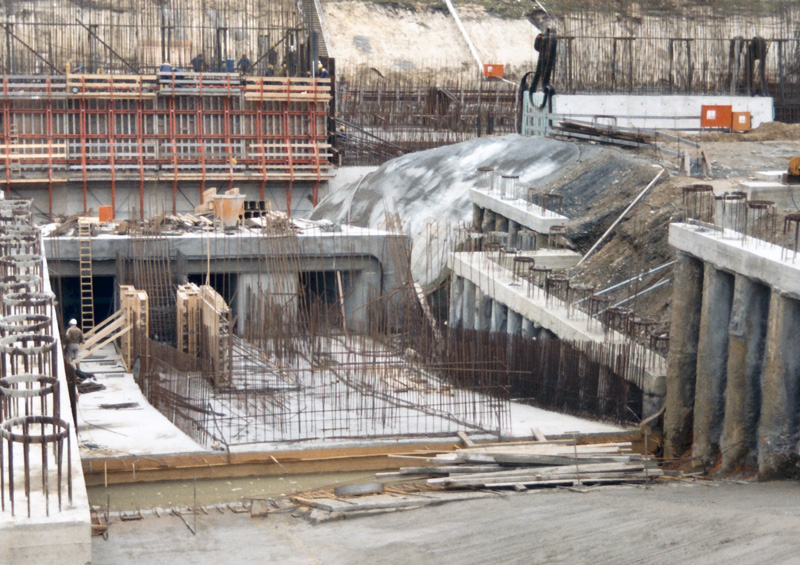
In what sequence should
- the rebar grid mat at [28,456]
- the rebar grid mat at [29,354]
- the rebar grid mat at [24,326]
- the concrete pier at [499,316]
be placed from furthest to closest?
the concrete pier at [499,316] → the rebar grid mat at [24,326] → the rebar grid mat at [29,354] → the rebar grid mat at [28,456]

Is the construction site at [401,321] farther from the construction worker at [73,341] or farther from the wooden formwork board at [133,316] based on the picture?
the construction worker at [73,341]

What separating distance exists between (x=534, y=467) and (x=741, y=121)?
19.0m

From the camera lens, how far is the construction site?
13.6 meters

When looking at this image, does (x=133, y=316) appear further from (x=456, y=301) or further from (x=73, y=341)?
(x=456, y=301)

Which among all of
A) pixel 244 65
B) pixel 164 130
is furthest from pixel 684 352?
pixel 244 65

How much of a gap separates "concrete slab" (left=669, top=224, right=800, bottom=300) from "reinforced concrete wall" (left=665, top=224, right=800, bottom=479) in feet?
0.04

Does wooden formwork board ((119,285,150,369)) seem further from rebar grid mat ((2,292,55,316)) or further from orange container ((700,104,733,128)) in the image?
orange container ((700,104,733,128))

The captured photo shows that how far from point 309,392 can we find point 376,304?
11.3 feet

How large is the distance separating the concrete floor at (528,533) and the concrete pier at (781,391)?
15.2 inches

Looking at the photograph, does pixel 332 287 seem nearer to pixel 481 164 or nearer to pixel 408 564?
pixel 481 164

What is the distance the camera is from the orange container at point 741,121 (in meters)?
32.4

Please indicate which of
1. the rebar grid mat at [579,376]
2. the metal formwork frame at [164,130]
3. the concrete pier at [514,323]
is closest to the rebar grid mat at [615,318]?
the rebar grid mat at [579,376]

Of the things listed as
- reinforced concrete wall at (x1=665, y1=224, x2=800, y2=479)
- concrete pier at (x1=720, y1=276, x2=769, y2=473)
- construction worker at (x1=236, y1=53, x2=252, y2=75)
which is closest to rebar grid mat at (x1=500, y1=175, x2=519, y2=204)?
reinforced concrete wall at (x1=665, y1=224, x2=800, y2=479)

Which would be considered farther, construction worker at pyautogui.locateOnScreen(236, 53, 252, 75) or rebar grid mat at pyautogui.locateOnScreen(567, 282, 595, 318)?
construction worker at pyautogui.locateOnScreen(236, 53, 252, 75)
